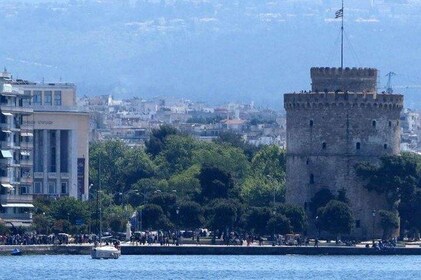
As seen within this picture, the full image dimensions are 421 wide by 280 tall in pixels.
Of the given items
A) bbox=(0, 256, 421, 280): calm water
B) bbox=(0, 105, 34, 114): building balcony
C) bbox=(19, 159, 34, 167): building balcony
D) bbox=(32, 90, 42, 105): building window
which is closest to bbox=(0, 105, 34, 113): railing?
bbox=(0, 105, 34, 114): building balcony

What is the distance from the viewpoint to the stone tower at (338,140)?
107062 mm

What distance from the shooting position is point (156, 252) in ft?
302

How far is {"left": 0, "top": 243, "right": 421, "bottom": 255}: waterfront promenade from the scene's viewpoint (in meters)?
89.2

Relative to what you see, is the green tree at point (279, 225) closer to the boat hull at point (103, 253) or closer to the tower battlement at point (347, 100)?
the tower battlement at point (347, 100)

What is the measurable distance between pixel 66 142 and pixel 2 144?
20.0 metres

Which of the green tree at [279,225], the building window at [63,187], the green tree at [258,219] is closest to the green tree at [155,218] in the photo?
the green tree at [258,219]

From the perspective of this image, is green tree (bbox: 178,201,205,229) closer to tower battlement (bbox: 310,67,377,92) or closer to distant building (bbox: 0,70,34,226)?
distant building (bbox: 0,70,34,226)

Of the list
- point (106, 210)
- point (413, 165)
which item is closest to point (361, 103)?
point (413, 165)

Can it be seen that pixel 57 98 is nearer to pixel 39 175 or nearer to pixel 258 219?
pixel 39 175

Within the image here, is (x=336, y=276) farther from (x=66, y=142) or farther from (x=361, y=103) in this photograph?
(x=66, y=142)

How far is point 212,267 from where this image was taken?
83.2 meters

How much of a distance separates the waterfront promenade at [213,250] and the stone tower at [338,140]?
372 inches

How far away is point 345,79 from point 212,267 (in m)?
28.1

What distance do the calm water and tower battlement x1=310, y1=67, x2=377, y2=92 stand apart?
52.9 feet
